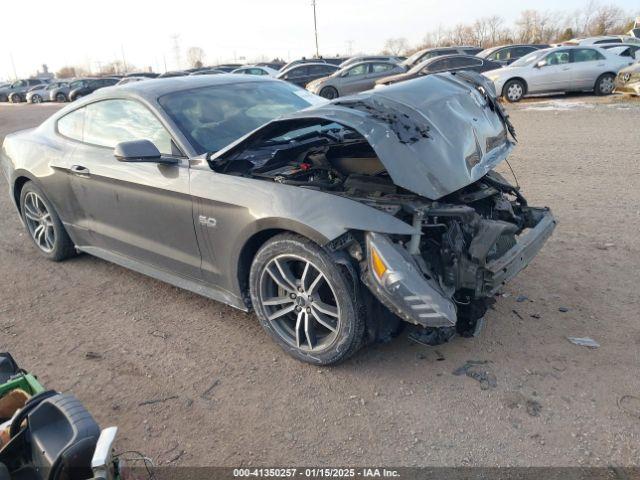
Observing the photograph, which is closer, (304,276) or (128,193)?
(304,276)

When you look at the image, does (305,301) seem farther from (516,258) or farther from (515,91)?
(515,91)

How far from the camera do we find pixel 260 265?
324 cm

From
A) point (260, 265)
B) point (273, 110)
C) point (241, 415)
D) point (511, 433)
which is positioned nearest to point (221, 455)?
point (241, 415)

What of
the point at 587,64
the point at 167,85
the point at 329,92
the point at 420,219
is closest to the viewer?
the point at 420,219

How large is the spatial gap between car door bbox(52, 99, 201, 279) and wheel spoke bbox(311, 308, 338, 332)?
1004mm

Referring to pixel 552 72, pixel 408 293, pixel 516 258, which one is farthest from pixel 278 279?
pixel 552 72

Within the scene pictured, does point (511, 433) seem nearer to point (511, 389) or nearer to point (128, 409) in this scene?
point (511, 389)

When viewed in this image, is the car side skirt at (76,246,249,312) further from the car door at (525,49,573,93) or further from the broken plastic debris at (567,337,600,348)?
the car door at (525,49,573,93)

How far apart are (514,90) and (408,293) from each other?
15.2m

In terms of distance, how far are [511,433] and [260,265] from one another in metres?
1.68

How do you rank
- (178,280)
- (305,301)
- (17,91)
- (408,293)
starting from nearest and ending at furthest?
(408,293), (305,301), (178,280), (17,91)

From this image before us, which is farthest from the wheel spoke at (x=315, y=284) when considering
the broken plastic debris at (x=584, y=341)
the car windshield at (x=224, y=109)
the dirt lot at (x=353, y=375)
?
the broken plastic debris at (x=584, y=341)

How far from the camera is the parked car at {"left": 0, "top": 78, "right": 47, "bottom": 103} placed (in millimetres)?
42531

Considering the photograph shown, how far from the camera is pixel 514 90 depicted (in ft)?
52.5
